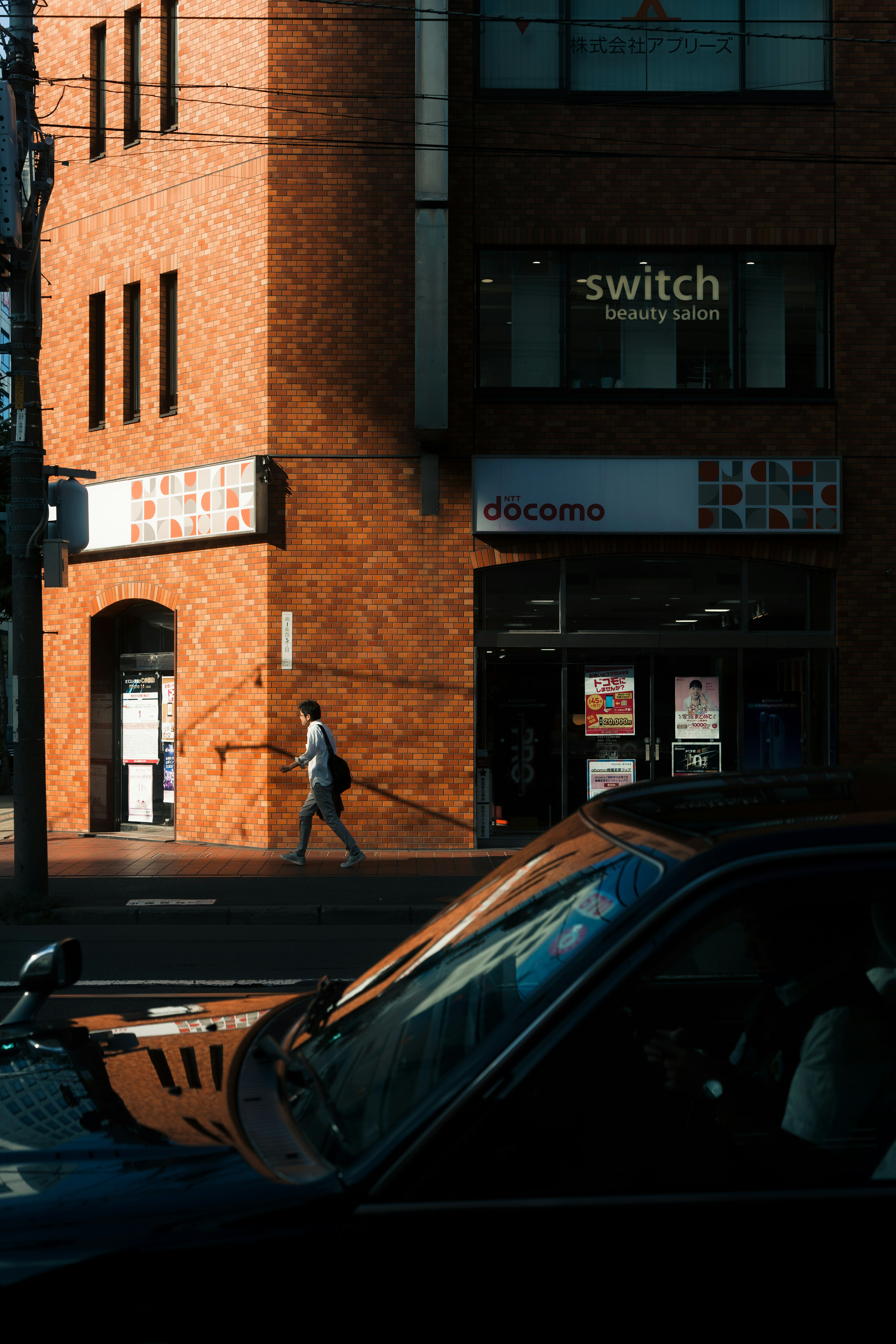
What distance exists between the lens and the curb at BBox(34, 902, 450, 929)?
410 inches

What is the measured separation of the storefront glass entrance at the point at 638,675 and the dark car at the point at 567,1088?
1243 cm

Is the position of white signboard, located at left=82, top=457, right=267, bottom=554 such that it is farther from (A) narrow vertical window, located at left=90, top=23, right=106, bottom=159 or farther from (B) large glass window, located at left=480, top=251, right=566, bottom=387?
(A) narrow vertical window, located at left=90, top=23, right=106, bottom=159

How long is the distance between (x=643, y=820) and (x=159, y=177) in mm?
15657

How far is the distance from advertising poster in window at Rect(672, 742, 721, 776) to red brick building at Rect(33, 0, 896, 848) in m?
0.04

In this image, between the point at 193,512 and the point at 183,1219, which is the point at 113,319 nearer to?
the point at 193,512

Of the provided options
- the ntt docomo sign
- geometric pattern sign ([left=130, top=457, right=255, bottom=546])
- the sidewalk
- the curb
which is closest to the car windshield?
the sidewalk

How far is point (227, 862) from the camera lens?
44.6ft

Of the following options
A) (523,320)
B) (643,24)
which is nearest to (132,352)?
(523,320)

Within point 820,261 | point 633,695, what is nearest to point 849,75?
point 820,261

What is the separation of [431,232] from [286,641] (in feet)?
16.7

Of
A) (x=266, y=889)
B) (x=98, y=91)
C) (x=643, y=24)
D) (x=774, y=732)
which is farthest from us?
(x=98, y=91)

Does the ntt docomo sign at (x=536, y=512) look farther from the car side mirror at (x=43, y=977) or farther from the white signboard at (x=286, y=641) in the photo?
the car side mirror at (x=43, y=977)

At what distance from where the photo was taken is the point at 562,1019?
175 centimetres

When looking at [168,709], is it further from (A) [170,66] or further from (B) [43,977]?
(B) [43,977]
